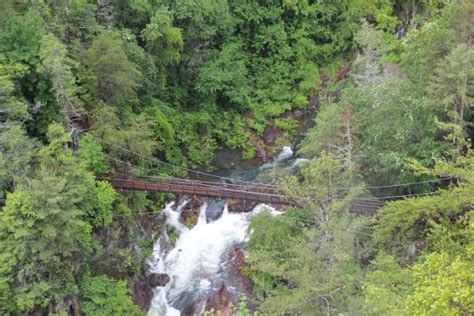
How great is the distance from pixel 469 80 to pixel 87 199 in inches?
477

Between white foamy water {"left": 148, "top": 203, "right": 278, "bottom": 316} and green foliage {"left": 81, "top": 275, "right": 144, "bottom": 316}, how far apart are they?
2238 millimetres

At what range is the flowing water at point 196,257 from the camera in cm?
1812

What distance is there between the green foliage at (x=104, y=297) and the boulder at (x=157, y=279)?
246cm

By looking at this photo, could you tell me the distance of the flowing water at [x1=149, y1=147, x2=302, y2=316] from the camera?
18.1 m

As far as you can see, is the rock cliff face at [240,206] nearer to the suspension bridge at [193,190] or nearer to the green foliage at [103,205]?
the suspension bridge at [193,190]

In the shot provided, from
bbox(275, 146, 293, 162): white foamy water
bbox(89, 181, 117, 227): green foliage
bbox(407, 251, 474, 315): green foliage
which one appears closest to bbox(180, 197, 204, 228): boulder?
bbox(89, 181, 117, 227): green foliage

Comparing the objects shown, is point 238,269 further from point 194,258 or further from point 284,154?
point 284,154

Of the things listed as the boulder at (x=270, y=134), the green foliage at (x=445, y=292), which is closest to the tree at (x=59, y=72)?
the boulder at (x=270, y=134)

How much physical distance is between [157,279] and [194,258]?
166 centimetres

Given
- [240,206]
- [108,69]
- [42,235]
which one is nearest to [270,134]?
[240,206]

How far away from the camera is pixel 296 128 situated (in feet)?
87.1

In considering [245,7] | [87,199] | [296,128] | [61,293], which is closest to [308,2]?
[245,7]

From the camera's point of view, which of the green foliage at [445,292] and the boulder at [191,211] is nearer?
the green foliage at [445,292]

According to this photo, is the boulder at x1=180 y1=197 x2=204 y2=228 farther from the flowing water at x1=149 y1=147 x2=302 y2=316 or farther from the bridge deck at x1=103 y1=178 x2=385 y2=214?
the bridge deck at x1=103 y1=178 x2=385 y2=214
